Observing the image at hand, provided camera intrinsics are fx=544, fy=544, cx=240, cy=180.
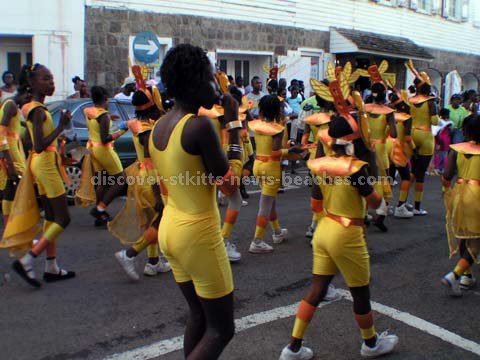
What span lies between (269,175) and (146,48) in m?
7.38

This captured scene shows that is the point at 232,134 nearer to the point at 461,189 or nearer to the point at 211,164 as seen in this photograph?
the point at 461,189

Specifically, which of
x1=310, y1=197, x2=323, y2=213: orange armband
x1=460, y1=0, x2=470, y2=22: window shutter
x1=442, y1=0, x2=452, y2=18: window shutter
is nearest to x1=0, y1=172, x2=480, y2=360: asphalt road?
x1=310, y1=197, x2=323, y2=213: orange armband

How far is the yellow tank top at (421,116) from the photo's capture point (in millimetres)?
8078

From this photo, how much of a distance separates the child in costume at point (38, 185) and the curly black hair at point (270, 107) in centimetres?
206

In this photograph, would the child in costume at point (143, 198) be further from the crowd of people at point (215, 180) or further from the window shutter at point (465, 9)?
the window shutter at point (465, 9)

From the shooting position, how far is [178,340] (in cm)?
407

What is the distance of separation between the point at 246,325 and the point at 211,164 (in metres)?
2.06

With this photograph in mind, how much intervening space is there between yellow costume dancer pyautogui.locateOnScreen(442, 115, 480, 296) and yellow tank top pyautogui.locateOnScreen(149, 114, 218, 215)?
2927 millimetres

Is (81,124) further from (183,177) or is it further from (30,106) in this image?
(183,177)

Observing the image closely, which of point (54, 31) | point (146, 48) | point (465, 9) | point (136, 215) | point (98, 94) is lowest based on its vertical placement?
point (136, 215)

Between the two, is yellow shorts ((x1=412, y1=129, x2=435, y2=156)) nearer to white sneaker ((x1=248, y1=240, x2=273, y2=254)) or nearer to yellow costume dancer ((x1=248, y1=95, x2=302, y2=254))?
yellow costume dancer ((x1=248, y1=95, x2=302, y2=254))

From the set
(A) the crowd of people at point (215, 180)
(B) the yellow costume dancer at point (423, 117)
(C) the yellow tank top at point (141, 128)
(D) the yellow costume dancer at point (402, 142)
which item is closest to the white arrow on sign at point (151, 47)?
(A) the crowd of people at point (215, 180)

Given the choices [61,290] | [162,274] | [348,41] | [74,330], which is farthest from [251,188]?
[348,41]

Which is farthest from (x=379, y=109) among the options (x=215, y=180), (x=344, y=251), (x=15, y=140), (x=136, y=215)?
(x=215, y=180)
